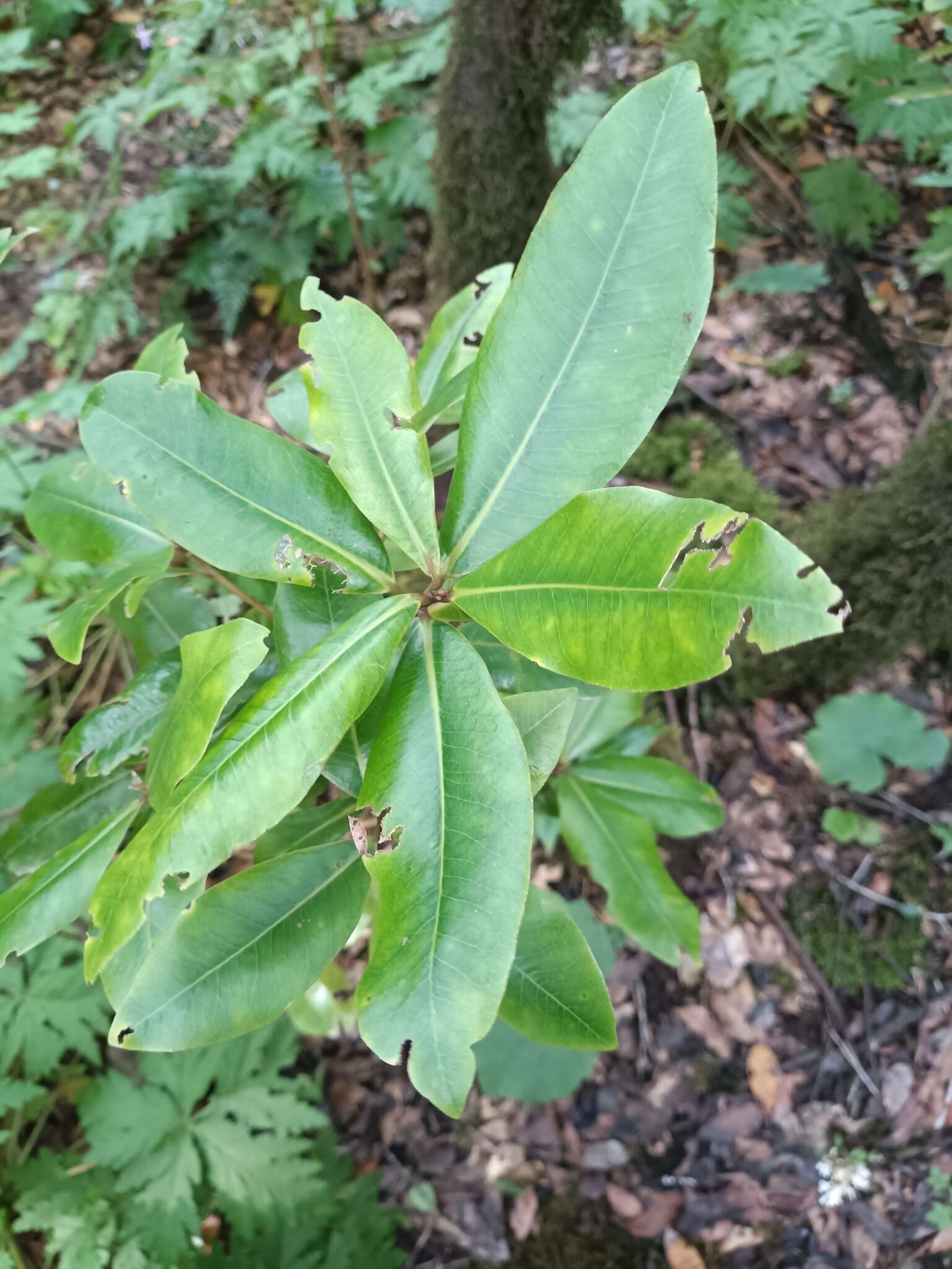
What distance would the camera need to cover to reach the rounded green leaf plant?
2.22 feet

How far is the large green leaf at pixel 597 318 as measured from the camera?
75cm

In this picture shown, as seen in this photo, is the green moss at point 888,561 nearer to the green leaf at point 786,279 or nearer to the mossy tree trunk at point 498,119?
the green leaf at point 786,279

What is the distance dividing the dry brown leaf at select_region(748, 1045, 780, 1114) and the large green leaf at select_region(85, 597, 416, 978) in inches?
75.3

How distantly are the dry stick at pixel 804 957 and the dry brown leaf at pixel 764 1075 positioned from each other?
0.69 ft

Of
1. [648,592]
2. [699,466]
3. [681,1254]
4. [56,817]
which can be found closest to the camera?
[648,592]

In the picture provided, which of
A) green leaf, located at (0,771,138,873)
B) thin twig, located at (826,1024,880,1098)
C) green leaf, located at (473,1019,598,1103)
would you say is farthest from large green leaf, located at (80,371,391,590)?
thin twig, located at (826,1024,880,1098)

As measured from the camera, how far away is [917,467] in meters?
1.86

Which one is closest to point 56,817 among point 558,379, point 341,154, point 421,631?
point 421,631

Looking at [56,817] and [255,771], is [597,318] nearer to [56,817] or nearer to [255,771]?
[255,771]

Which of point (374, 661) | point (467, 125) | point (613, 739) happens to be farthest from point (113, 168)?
point (374, 661)

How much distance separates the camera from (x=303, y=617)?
0.94 m

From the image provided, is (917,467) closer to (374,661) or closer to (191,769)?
(374,661)

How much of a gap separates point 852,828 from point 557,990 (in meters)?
1.63

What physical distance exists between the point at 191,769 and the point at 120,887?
0.15 meters
